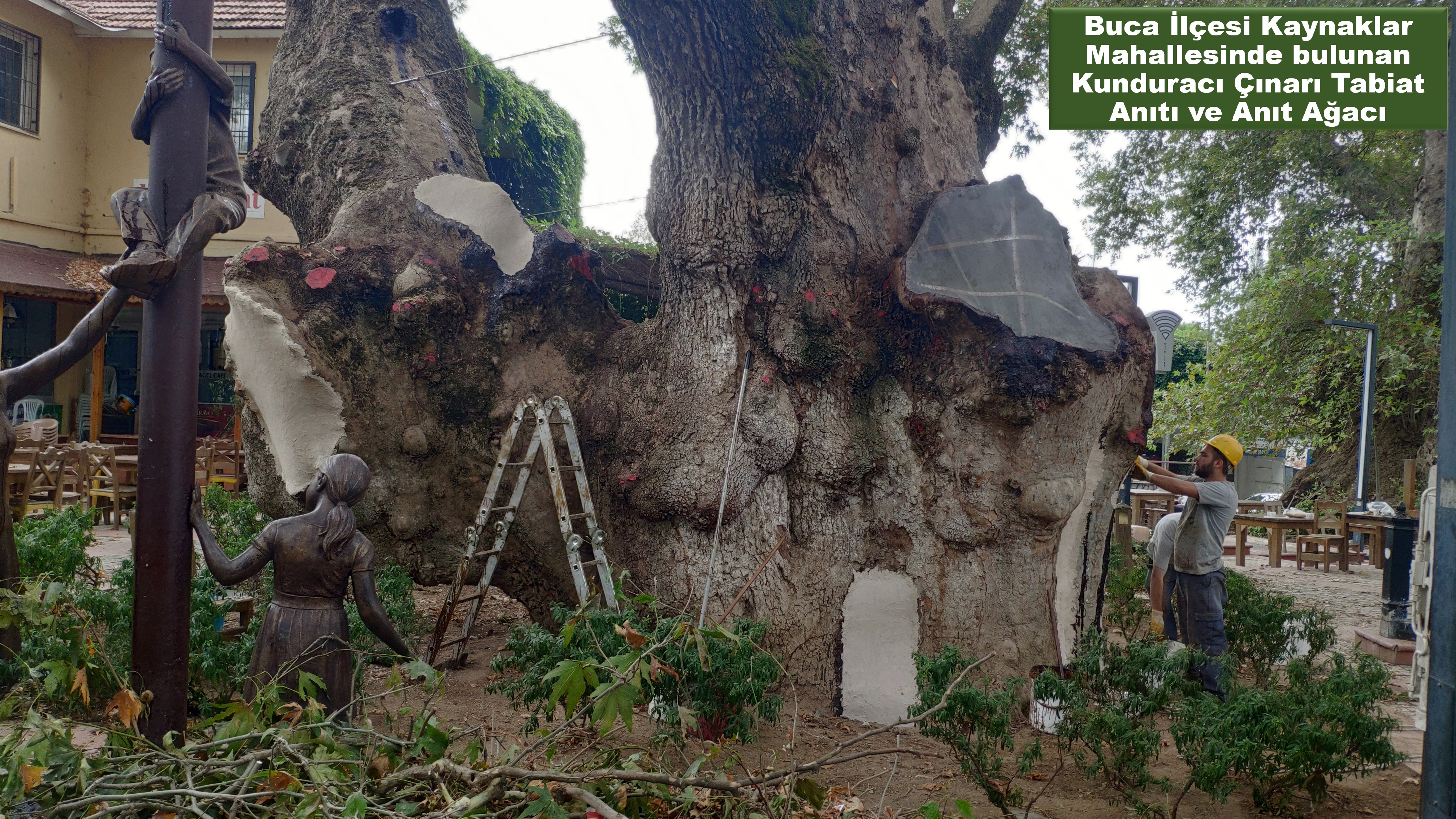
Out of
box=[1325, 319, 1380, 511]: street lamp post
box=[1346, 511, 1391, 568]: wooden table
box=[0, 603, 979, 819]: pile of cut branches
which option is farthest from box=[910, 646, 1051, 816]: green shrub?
box=[1325, 319, 1380, 511]: street lamp post

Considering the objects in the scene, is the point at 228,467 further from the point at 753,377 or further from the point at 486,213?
the point at 753,377

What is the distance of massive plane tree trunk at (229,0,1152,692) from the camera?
4723mm

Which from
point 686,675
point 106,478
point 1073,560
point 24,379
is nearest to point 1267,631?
point 1073,560

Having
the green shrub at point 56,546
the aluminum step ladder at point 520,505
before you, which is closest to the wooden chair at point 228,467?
the green shrub at point 56,546

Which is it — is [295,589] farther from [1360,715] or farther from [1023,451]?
[1360,715]

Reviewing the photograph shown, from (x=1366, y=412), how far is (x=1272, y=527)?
3024mm

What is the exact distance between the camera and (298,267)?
15.6 ft

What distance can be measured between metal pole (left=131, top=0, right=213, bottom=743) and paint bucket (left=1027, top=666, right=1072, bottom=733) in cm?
351

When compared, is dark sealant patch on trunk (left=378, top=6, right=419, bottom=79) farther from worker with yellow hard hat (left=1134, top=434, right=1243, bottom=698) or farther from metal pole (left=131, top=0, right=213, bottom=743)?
worker with yellow hard hat (left=1134, top=434, right=1243, bottom=698)

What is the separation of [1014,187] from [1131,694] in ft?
9.06

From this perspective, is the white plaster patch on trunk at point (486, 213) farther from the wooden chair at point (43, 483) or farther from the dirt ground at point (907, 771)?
the wooden chair at point (43, 483)

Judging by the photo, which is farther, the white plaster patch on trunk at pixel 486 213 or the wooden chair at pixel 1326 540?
the wooden chair at pixel 1326 540

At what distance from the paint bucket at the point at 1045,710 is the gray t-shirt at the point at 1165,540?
175 cm

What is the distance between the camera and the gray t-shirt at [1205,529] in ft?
17.3
